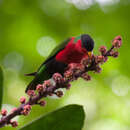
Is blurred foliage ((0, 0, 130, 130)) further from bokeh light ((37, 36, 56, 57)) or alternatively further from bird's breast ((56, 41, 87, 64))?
bird's breast ((56, 41, 87, 64))

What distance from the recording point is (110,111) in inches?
241

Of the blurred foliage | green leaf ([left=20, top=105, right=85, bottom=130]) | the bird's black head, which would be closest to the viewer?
green leaf ([left=20, top=105, right=85, bottom=130])

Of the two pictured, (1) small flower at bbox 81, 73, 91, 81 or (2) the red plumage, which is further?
(2) the red plumage

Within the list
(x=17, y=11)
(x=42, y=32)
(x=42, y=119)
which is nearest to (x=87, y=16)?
(x=42, y=32)

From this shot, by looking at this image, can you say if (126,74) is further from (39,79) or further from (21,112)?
(21,112)

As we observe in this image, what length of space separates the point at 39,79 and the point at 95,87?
3.25m

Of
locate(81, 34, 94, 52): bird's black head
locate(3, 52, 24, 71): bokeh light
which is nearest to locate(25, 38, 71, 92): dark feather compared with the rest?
locate(81, 34, 94, 52): bird's black head

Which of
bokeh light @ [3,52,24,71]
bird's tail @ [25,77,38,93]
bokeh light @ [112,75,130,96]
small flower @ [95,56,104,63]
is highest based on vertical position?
small flower @ [95,56,104,63]

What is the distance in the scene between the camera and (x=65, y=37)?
5164 mm

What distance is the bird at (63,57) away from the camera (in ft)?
9.25

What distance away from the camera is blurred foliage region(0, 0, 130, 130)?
498 cm

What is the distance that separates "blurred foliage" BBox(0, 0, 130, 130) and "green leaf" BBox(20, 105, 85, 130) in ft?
11.5

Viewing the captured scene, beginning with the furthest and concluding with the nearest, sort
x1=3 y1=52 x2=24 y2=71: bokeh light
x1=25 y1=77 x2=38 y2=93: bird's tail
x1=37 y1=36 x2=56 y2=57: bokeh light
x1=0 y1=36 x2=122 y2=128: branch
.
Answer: x1=3 y1=52 x2=24 y2=71: bokeh light < x1=37 y1=36 x2=56 y2=57: bokeh light < x1=25 y1=77 x2=38 y2=93: bird's tail < x1=0 y1=36 x2=122 y2=128: branch

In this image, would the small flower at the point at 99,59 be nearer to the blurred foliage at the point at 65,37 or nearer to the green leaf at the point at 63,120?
the green leaf at the point at 63,120
